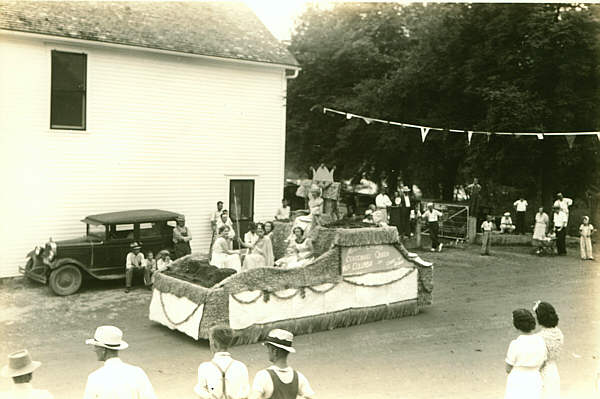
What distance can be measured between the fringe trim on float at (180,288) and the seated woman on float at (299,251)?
210 centimetres

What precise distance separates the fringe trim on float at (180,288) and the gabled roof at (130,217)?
13.4ft

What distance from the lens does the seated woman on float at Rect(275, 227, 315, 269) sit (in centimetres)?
1135

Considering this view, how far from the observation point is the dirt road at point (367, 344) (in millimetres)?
8227

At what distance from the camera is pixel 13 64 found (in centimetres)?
1461

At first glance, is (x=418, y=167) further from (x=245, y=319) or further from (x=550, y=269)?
(x=245, y=319)

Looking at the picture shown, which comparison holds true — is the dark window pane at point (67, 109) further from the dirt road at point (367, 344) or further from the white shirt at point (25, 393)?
the white shirt at point (25, 393)

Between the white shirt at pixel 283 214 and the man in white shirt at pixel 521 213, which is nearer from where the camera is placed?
the white shirt at pixel 283 214

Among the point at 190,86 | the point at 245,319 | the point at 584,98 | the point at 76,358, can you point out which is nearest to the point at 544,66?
the point at 584,98

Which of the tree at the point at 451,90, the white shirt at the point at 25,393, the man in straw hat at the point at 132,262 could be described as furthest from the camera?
the tree at the point at 451,90

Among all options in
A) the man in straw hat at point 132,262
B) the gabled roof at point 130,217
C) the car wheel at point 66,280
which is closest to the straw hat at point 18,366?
the car wheel at point 66,280

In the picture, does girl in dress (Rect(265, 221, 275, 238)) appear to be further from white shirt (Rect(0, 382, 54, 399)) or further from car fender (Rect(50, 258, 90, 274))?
white shirt (Rect(0, 382, 54, 399))

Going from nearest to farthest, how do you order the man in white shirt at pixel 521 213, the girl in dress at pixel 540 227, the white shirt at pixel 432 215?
the girl in dress at pixel 540 227 < the white shirt at pixel 432 215 < the man in white shirt at pixel 521 213

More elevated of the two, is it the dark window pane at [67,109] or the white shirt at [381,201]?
the dark window pane at [67,109]

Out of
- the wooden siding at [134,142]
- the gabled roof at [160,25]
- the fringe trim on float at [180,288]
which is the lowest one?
the fringe trim on float at [180,288]
